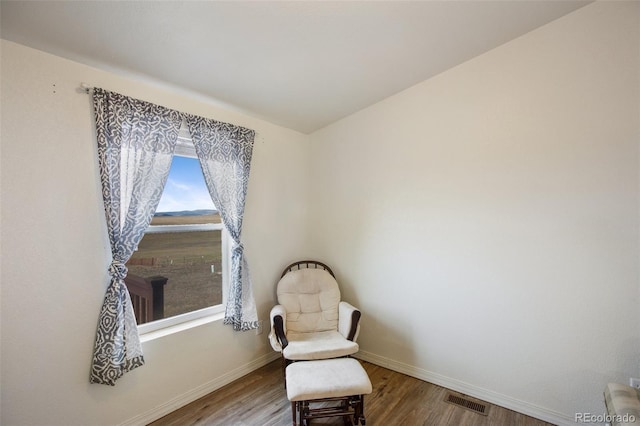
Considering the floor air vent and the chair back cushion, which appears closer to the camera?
the floor air vent

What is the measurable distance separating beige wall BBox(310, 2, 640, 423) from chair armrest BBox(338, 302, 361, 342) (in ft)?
1.39

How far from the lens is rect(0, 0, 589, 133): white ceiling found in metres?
1.50

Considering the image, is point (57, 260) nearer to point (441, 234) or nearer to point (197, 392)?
point (197, 392)

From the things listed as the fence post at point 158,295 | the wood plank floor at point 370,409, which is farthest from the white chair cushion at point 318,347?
the fence post at point 158,295

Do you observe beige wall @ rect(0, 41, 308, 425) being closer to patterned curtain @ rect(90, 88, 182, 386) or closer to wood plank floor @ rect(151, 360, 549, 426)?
patterned curtain @ rect(90, 88, 182, 386)

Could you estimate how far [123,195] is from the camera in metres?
1.90

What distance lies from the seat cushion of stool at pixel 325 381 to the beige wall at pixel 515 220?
0.99m

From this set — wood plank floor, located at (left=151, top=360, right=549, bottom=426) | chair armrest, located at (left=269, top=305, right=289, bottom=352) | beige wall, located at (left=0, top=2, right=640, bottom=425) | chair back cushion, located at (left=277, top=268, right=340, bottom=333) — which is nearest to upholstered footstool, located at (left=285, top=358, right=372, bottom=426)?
wood plank floor, located at (left=151, top=360, right=549, bottom=426)

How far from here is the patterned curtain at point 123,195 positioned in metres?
1.80

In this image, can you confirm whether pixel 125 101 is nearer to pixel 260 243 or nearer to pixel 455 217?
pixel 260 243

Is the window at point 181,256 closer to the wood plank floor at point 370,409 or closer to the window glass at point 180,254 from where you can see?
the window glass at point 180,254

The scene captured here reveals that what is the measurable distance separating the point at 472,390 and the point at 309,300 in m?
1.61

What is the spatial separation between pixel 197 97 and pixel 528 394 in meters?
3.56

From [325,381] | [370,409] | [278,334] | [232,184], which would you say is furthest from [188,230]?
[370,409]
